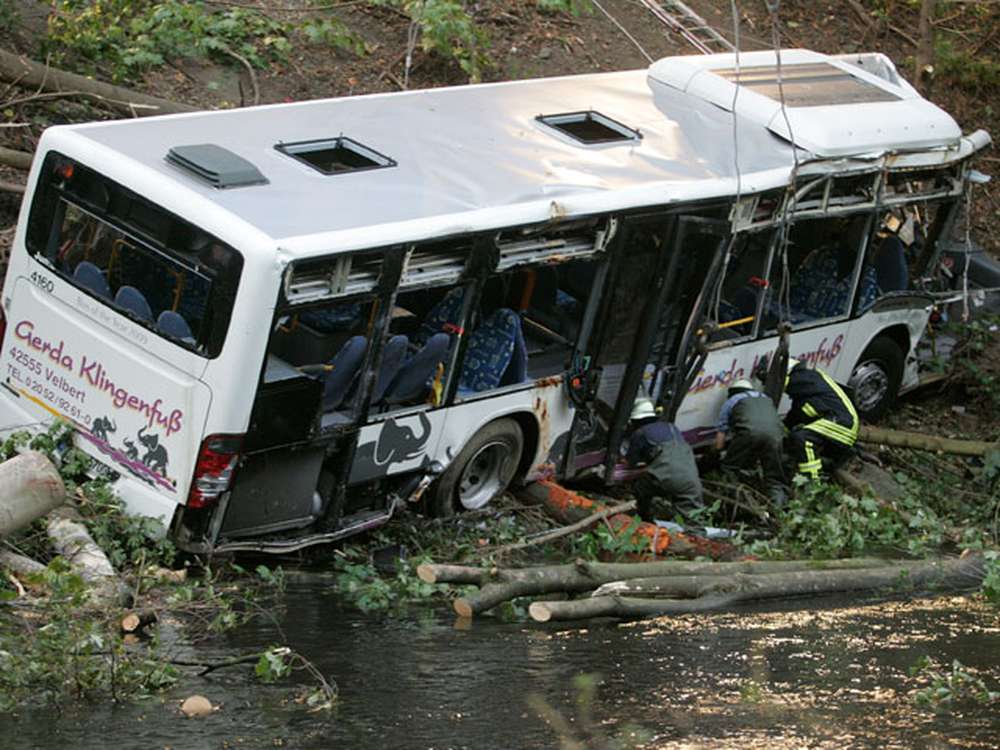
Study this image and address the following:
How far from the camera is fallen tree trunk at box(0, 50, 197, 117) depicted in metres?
12.3

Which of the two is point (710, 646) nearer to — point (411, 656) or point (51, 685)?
point (411, 656)

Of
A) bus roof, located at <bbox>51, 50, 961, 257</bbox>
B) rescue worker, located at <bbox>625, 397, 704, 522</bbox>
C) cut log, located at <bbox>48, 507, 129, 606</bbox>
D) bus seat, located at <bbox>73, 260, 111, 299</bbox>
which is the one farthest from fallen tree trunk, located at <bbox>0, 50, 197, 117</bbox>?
cut log, located at <bbox>48, 507, 129, 606</bbox>

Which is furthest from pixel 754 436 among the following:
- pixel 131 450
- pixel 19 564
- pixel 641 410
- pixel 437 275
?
pixel 19 564

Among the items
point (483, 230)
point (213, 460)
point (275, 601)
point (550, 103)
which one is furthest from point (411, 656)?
point (550, 103)

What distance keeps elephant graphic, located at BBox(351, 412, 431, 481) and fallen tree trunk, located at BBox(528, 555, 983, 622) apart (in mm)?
1850

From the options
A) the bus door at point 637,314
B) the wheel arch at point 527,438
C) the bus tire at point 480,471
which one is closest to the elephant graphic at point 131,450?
the bus tire at point 480,471

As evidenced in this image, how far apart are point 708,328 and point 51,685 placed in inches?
226

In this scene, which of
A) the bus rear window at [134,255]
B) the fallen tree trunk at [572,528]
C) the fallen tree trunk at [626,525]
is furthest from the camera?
the fallen tree trunk at [626,525]

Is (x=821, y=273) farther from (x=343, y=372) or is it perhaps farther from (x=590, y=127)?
(x=343, y=372)

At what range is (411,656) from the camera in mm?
7379

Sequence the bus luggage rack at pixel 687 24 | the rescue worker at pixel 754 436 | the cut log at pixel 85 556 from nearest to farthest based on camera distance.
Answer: the cut log at pixel 85 556
the rescue worker at pixel 754 436
the bus luggage rack at pixel 687 24

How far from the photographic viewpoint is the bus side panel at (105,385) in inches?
338

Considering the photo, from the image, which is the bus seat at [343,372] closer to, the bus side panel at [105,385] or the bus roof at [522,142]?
the bus roof at [522,142]

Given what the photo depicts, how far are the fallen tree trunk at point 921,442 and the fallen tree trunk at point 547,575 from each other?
348cm
